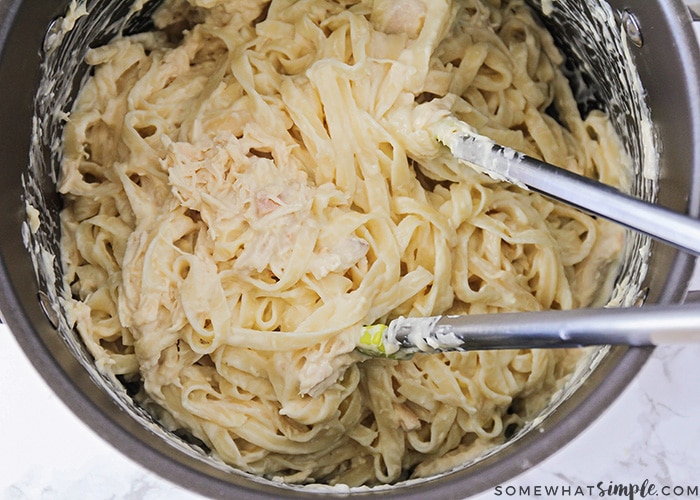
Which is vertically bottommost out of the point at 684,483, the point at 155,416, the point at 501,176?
the point at 684,483

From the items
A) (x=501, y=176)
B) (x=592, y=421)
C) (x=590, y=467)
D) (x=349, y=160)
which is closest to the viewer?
(x=592, y=421)

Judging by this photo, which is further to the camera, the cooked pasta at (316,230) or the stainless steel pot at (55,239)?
the cooked pasta at (316,230)

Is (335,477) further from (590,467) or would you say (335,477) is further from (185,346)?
(590,467)

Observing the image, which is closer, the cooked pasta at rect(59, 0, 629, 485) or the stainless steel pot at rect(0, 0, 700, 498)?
the stainless steel pot at rect(0, 0, 700, 498)

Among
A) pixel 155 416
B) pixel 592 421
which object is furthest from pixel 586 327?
pixel 155 416
